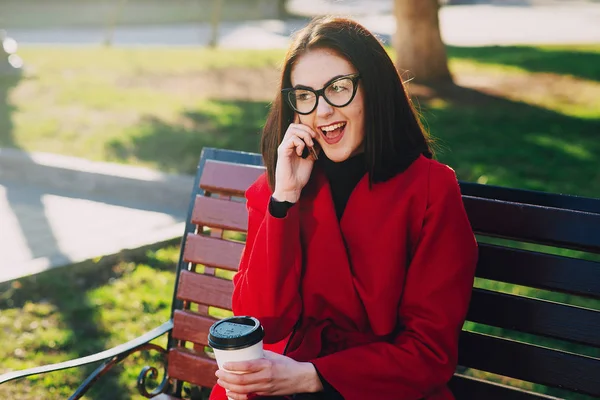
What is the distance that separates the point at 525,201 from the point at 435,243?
488 mm

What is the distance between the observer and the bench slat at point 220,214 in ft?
10.2

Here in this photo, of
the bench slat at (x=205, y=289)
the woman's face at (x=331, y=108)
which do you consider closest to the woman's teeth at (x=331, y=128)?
the woman's face at (x=331, y=108)

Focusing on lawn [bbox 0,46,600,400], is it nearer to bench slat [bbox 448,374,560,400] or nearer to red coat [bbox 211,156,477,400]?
red coat [bbox 211,156,477,400]

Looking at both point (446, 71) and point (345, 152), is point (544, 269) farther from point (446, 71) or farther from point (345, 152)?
point (446, 71)

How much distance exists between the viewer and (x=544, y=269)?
2.49 metres

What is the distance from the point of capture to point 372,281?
2371mm

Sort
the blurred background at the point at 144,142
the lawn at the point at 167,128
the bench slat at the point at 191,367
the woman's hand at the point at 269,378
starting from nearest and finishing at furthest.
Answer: the woman's hand at the point at 269,378
the bench slat at the point at 191,367
the lawn at the point at 167,128
the blurred background at the point at 144,142

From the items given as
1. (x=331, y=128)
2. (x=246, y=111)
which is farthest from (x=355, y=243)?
(x=246, y=111)

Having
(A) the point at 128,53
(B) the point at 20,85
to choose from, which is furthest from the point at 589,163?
(A) the point at 128,53

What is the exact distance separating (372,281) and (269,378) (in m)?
0.43

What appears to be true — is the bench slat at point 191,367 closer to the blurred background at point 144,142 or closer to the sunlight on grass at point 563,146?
the blurred background at point 144,142

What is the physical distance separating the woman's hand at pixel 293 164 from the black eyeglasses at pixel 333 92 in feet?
0.22

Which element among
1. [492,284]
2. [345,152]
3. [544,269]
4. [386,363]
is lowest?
[492,284]

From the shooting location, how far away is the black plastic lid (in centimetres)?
202
